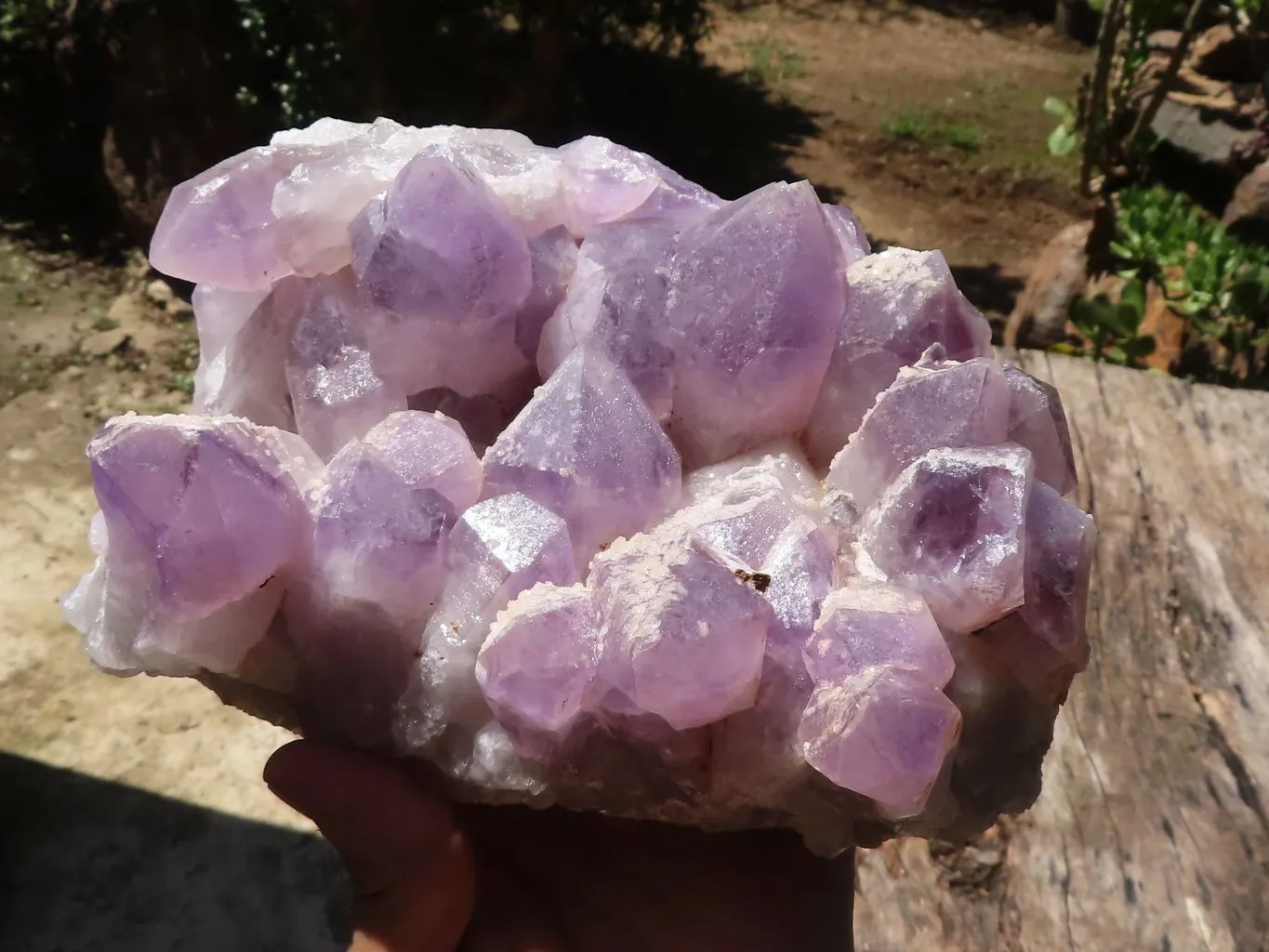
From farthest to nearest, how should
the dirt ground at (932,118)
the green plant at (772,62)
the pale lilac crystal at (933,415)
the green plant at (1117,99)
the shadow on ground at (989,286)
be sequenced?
the green plant at (772,62)
the dirt ground at (932,118)
the shadow on ground at (989,286)
the green plant at (1117,99)
the pale lilac crystal at (933,415)

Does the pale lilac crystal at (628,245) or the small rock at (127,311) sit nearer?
the pale lilac crystal at (628,245)

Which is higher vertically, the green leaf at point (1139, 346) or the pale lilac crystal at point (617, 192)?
the pale lilac crystal at point (617, 192)

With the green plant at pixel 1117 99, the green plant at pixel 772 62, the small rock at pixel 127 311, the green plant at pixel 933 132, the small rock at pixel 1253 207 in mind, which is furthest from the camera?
the green plant at pixel 772 62

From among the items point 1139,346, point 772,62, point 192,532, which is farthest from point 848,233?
point 772,62

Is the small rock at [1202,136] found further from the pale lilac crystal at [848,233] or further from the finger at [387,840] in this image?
the finger at [387,840]

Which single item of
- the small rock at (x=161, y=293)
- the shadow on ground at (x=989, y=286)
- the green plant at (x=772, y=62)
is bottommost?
the shadow on ground at (x=989, y=286)

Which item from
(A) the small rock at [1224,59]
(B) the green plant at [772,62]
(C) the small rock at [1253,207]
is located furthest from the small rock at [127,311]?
(A) the small rock at [1224,59]

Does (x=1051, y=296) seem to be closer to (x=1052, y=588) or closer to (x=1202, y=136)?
(x=1202, y=136)
